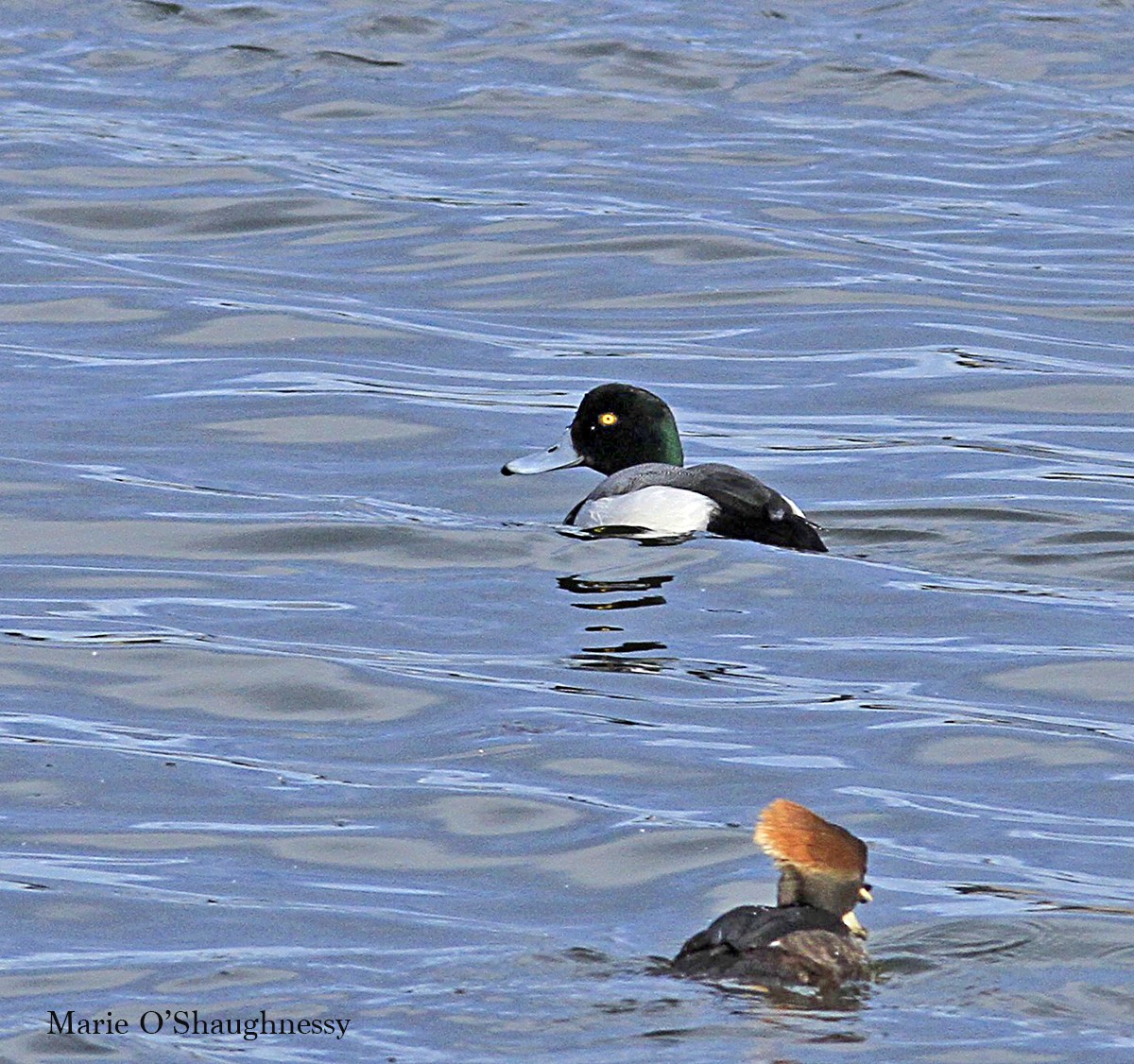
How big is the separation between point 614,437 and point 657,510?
1338mm

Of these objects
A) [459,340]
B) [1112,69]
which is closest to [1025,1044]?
[459,340]

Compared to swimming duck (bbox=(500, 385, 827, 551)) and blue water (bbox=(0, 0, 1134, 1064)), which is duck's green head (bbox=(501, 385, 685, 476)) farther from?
blue water (bbox=(0, 0, 1134, 1064))

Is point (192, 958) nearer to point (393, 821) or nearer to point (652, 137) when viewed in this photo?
point (393, 821)

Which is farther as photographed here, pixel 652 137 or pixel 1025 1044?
pixel 652 137

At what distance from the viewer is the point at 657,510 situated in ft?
34.2

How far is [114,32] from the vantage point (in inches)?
1035

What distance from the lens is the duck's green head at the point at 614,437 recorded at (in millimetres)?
11547

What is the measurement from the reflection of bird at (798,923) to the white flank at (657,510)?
4865 millimetres

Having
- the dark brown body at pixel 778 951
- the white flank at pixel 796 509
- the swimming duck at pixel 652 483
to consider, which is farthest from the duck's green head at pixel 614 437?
the dark brown body at pixel 778 951

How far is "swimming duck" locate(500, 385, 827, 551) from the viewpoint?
10031 millimetres

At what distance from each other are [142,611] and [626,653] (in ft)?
6.04

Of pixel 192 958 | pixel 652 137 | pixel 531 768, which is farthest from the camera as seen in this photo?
pixel 652 137

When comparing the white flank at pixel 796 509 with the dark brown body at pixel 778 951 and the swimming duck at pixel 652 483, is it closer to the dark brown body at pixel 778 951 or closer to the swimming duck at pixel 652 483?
the swimming duck at pixel 652 483
